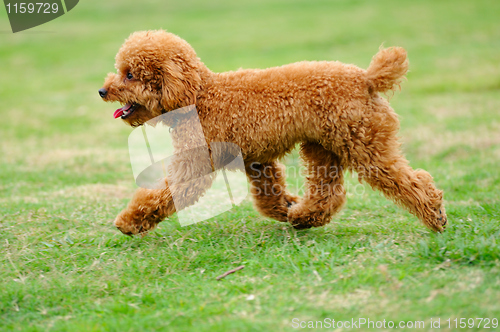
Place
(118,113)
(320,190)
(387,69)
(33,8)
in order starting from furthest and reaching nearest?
(33,8), (320,190), (118,113), (387,69)

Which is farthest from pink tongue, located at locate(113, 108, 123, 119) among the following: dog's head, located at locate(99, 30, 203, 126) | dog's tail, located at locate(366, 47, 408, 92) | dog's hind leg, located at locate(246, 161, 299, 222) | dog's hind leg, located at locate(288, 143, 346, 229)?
dog's tail, located at locate(366, 47, 408, 92)

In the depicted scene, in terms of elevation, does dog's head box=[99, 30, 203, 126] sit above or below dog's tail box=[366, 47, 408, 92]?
above

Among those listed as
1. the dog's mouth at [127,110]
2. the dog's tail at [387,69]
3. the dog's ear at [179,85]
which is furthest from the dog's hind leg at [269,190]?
the dog's tail at [387,69]

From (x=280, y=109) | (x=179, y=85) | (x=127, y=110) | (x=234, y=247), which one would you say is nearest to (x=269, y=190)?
(x=234, y=247)

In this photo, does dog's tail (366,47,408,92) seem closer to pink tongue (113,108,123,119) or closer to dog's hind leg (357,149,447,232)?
dog's hind leg (357,149,447,232)

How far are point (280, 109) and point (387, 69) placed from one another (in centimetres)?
90

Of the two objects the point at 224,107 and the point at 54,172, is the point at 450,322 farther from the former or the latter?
the point at 54,172

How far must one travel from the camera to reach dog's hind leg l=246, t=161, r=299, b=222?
480 centimetres

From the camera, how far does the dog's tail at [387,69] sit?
156 inches

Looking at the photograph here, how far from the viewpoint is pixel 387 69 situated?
13.0 feet

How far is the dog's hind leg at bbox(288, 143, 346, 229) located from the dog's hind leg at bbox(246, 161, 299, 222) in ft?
0.68

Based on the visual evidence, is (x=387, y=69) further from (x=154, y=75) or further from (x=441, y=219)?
(x=154, y=75)

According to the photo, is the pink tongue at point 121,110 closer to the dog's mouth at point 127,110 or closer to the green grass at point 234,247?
the dog's mouth at point 127,110

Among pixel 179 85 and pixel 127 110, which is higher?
pixel 179 85
